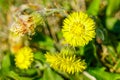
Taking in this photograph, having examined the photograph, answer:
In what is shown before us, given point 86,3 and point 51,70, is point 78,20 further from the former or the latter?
point 86,3

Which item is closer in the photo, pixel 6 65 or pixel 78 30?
pixel 78 30

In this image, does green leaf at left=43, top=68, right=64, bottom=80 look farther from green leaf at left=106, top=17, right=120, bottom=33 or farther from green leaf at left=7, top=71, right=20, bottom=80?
green leaf at left=106, top=17, right=120, bottom=33

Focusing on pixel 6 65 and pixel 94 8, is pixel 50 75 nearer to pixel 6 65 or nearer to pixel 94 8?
pixel 6 65

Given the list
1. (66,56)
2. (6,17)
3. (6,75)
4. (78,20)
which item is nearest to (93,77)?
(66,56)

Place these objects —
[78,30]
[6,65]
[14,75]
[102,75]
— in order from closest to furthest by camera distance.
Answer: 1. [78,30]
2. [102,75]
3. [14,75]
4. [6,65]

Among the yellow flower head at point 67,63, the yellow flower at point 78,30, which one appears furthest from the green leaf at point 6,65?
the yellow flower at point 78,30

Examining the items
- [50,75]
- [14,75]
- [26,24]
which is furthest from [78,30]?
[14,75]
